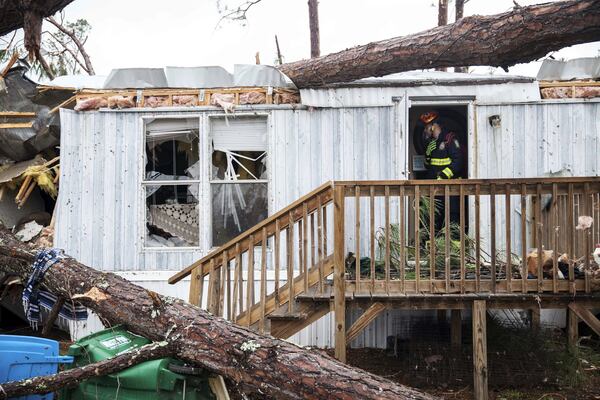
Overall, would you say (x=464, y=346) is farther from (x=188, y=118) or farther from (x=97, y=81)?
(x=97, y=81)

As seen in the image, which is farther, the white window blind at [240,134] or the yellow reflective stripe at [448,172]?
the yellow reflective stripe at [448,172]

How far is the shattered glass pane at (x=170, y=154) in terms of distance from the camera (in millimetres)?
8750

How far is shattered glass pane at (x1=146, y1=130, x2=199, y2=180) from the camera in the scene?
8.75m

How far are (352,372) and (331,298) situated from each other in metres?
2.03

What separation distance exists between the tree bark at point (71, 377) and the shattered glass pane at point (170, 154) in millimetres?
4458

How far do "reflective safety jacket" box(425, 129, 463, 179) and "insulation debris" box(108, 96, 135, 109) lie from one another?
13.9 ft

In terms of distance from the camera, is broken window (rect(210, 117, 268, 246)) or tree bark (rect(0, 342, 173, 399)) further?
broken window (rect(210, 117, 268, 246))

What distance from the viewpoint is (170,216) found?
8742 millimetres

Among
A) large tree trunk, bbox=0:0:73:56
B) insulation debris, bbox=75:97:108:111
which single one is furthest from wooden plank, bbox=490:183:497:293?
insulation debris, bbox=75:97:108:111

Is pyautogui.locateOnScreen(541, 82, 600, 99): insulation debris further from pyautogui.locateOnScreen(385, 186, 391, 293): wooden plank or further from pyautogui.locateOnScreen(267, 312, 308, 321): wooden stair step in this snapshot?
pyautogui.locateOnScreen(267, 312, 308, 321): wooden stair step

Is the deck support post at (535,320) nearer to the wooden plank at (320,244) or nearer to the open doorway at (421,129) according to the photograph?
the open doorway at (421,129)

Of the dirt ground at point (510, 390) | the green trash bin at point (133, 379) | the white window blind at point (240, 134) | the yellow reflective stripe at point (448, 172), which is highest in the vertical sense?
the white window blind at point (240, 134)

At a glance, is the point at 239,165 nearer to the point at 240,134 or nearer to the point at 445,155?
the point at 240,134

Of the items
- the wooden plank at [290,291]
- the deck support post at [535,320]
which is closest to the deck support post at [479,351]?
the wooden plank at [290,291]
